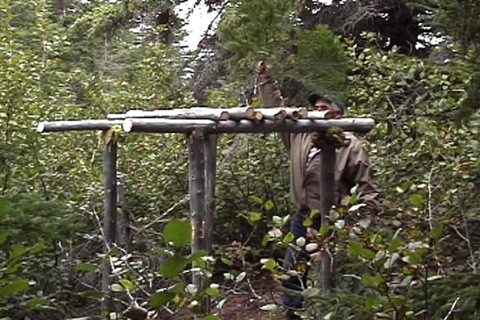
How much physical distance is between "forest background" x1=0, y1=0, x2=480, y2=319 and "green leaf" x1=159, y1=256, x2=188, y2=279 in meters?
0.53

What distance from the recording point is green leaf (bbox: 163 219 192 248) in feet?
4.71

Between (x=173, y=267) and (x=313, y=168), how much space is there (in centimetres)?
404

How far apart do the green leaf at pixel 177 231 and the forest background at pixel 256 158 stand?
0.63 meters

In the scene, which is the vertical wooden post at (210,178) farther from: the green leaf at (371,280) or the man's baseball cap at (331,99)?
the green leaf at (371,280)

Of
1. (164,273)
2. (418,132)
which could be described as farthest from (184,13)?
(164,273)

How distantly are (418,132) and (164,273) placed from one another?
5531mm

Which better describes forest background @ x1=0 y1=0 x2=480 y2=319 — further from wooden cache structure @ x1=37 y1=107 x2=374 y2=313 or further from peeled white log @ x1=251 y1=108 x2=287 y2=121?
peeled white log @ x1=251 y1=108 x2=287 y2=121

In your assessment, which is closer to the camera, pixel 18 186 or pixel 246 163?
pixel 18 186

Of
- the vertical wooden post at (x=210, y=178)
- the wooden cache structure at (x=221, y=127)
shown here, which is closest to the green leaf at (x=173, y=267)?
the wooden cache structure at (x=221, y=127)

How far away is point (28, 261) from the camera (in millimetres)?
5980

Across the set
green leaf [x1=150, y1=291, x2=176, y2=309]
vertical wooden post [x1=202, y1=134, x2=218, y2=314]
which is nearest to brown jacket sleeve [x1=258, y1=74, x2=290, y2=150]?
vertical wooden post [x1=202, y1=134, x2=218, y2=314]

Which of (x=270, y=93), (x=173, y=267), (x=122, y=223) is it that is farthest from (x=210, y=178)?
(x=173, y=267)

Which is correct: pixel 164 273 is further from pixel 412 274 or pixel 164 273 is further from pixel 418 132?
pixel 418 132

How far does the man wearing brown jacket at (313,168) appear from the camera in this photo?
17.3ft
